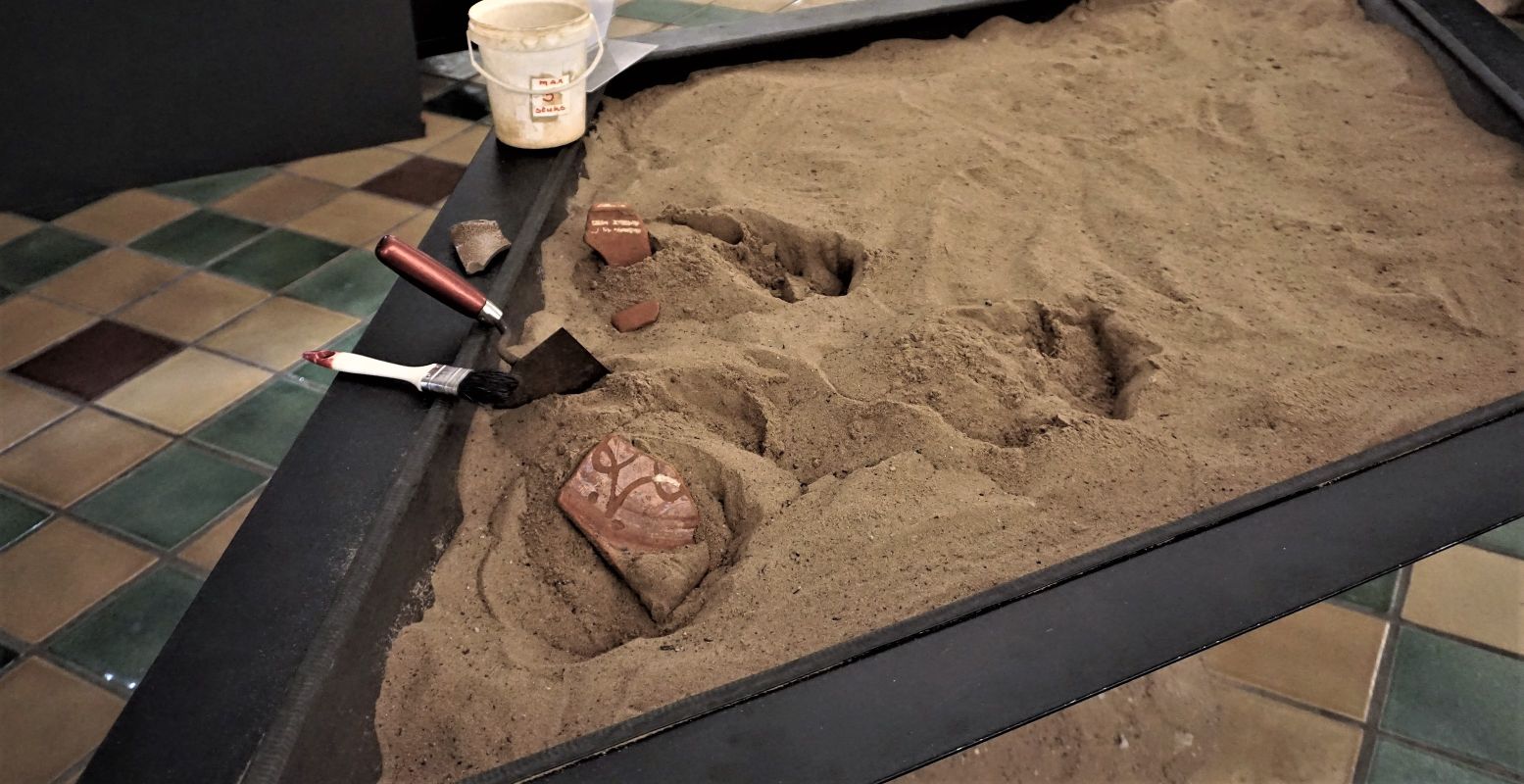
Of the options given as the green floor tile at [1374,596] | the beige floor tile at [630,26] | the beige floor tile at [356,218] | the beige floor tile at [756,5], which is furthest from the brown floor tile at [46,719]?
the beige floor tile at [756,5]

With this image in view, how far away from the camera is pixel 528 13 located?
2463 millimetres

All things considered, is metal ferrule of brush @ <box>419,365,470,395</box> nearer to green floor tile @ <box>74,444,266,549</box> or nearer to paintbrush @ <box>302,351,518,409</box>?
paintbrush @ <box>302,351,518,409</box>

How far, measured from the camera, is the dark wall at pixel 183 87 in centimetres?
294

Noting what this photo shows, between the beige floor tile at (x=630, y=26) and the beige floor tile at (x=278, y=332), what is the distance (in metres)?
1.92

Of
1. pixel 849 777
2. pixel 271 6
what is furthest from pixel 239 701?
pixel 271 6

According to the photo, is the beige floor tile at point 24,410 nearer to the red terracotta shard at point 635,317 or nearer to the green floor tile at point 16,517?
the green floor tile at point 16,517

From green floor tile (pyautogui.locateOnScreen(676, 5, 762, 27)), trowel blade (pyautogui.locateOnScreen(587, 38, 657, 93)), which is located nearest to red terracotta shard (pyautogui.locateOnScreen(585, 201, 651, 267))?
trowel blade (pyautogui.locateOnScreen(587, 38, 657, 93))

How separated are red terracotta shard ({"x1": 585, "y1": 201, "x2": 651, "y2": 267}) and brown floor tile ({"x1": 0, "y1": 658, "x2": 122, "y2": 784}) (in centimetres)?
109

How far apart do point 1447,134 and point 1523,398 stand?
128 cm

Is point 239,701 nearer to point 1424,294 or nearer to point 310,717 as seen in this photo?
point 310,717

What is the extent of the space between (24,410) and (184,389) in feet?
1.01

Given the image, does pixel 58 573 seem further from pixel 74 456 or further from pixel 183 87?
pixel 183 87

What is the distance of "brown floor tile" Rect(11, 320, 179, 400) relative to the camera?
2.43 meters

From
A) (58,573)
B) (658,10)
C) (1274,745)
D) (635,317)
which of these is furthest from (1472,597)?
(658,10)
